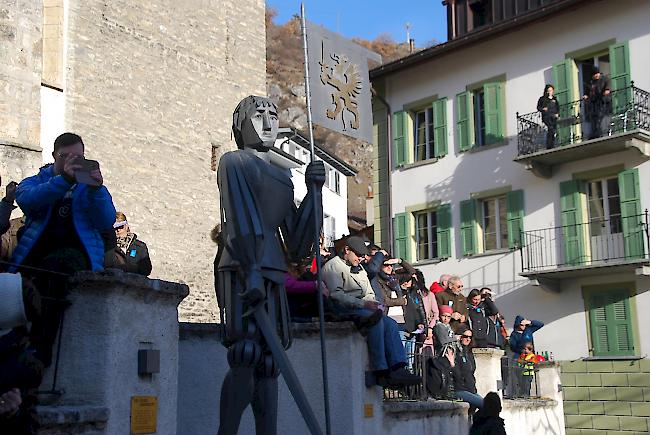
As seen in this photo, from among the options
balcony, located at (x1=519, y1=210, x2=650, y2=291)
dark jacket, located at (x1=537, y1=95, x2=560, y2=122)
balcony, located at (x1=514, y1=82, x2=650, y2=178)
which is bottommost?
balcony, located at (x1=519, y1=210, x2=650, y2=291)

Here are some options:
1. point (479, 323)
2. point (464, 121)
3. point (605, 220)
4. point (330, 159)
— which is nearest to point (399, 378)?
point (479, 323)

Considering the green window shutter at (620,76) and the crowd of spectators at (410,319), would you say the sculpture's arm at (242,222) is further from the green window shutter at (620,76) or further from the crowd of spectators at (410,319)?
the green window shutter at (620,76)

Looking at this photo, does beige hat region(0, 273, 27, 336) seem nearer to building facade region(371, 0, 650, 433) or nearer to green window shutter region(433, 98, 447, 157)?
building facade region(371, 0, 650, 433)

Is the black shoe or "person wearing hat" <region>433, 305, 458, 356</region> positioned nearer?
the black shoe

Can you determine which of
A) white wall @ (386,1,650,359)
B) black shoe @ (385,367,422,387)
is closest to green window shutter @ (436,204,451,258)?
white wall @ (386,1,650,359)

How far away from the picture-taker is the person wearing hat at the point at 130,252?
7.43 metres

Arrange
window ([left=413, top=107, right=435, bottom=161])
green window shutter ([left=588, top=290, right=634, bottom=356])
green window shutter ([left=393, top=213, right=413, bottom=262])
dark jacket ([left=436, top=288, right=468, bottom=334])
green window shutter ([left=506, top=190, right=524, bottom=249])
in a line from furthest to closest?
window ([left=413, top=107, right=435, bottom=161]) → green window shutter ([left=393, top=213, right=413, bottom=262]) → green window shutter ([left=506, top=190, right=524, bottom=249]) → green window shutter ([left=588, top=290, right=634, bottom=356]) → dark jacket ([left=436, top=288, right=468, bottom=334])

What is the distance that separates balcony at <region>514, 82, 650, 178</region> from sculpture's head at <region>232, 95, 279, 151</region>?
55.7 ft

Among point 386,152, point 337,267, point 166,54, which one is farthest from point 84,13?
point 337,267

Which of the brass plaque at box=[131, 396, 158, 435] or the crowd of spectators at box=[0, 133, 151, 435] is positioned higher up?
the crowd of spectators at box=[0, 133, 151, 435]

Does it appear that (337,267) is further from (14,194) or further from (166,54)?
(166,54)

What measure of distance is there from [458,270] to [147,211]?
8.91m

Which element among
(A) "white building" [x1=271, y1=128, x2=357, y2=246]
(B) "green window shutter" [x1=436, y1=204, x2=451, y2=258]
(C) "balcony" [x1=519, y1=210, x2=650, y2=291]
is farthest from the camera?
(A) "white building" [x1=271, y1=128, x2=357, y2=246]

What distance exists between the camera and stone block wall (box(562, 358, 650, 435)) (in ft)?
68.3
